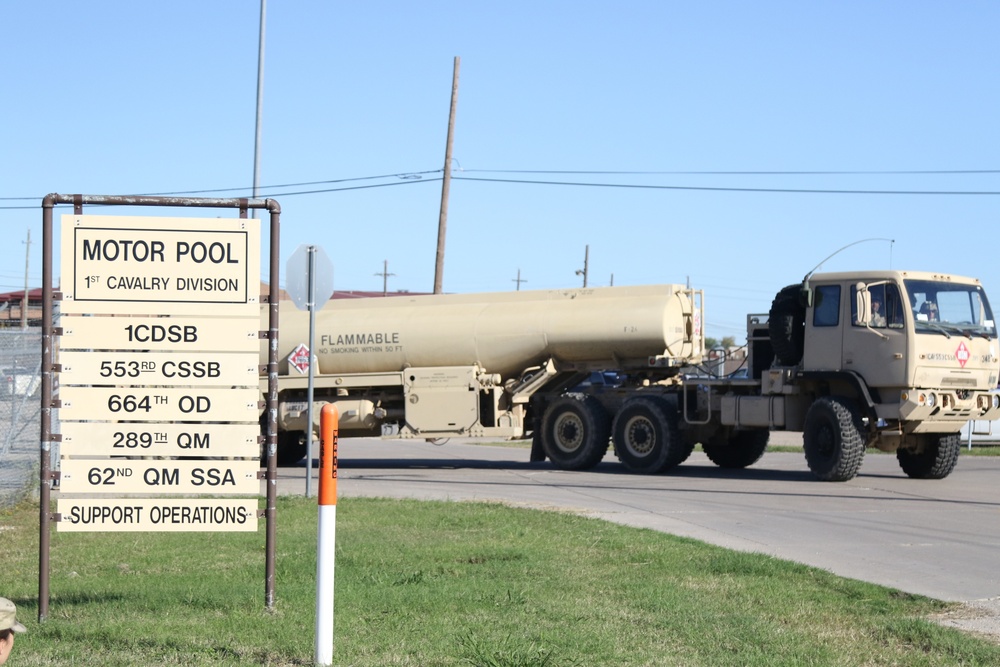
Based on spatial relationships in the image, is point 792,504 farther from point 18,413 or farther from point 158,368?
point 158,368

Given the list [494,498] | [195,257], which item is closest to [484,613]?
[195,257]

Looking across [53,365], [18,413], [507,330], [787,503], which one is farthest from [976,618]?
[507,330]

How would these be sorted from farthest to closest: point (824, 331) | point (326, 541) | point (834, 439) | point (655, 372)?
point (655, 372) → point (824, 331) → point (834, 439) → point (326, 541)

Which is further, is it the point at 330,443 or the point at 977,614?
the point at 977,614

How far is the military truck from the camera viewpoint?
735 inches

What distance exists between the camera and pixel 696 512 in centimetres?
1477

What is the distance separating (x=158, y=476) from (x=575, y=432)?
14378 mm

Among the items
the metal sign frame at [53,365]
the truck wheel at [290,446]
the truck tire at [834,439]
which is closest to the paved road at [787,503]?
the truck tire at [834,439]

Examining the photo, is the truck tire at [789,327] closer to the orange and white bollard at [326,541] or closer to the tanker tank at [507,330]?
the tanker tank at [507,330]

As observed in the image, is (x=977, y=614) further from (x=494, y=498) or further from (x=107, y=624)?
(x=494, y=498)

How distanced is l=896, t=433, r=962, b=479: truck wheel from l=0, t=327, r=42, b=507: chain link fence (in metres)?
12.4

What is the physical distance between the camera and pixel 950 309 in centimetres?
1902

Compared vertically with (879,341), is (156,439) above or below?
below

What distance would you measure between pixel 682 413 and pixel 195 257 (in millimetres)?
14009
